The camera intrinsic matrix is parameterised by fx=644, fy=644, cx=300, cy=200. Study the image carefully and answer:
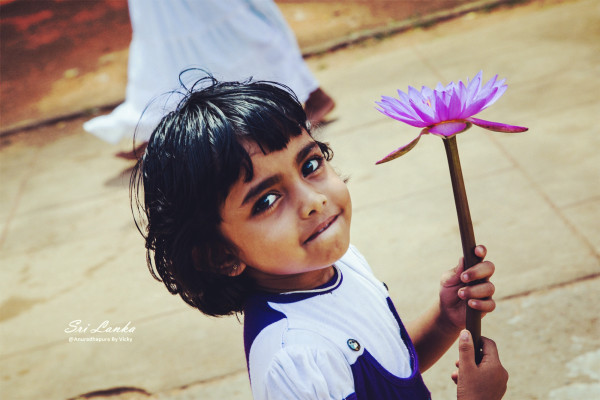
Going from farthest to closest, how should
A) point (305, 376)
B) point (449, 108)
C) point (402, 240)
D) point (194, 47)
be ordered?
point (194, 47) → point (402, 240) → point (305, 376) → point (449, 108)

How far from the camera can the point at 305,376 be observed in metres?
1.09

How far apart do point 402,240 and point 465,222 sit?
1833 millimetres

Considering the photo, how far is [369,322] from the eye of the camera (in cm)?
129

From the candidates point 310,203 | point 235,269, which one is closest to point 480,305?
point 310,203

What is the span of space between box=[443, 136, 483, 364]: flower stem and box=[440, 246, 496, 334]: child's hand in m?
0.02

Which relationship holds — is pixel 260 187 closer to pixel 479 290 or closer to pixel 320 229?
pixel 320 229

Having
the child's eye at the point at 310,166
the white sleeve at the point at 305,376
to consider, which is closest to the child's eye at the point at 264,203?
the child's eye at the point at 310,166

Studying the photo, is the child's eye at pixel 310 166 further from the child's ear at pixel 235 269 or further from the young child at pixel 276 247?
the child's ear at pixel 235 269

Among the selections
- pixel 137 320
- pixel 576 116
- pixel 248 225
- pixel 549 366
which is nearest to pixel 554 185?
pixel 576 116

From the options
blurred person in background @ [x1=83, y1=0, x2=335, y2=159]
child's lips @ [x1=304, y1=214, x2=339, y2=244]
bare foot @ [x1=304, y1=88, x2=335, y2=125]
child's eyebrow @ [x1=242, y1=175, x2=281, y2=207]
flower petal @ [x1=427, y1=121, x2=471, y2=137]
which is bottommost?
bare foot @ [x1=304, y1=88, x2=335, y2=125]

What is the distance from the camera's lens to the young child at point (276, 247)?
115 centimetres

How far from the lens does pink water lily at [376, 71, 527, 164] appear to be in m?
0.97

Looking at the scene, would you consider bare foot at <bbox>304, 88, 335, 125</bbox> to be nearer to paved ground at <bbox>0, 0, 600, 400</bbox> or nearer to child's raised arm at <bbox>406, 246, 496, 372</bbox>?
paved ground at <bbox>0, 0, 600, 400</bbox>

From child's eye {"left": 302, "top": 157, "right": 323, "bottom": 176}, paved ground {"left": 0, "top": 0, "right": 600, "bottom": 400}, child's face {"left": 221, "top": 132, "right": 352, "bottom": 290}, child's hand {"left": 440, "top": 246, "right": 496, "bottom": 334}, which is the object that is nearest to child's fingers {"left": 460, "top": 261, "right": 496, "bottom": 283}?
child's hand {"left": 440, "top": 246, "right": 496, "bottom": 334}
